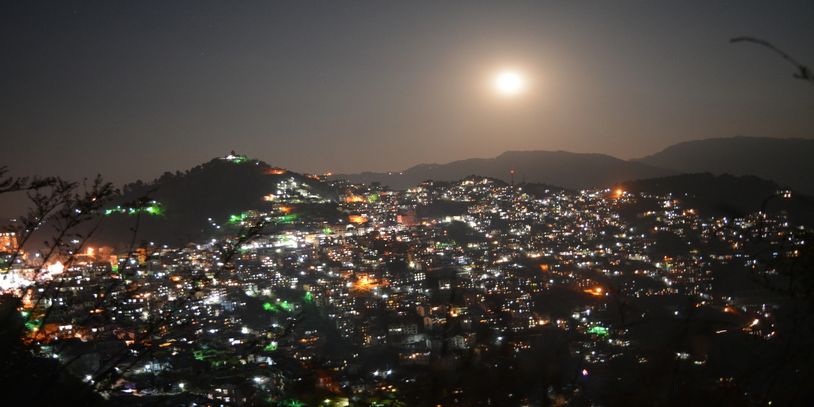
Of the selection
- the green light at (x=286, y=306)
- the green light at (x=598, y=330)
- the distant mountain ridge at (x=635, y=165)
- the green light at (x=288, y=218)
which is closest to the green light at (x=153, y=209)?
the green light at (x=286, y=306)

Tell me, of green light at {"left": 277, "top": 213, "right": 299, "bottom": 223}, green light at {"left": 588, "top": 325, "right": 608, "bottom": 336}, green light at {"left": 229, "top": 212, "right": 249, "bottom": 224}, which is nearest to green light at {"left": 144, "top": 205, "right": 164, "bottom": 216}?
green light at {"left": 229, "top": 212, "right": 249, "bottom": 224}

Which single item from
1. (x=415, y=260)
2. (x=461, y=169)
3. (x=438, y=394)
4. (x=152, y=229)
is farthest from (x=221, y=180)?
(x=461, y=169)

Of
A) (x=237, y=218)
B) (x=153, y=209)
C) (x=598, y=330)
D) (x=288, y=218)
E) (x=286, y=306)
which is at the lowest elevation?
(x=286, y=306)

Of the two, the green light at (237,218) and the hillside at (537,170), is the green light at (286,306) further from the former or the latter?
the hillside at (537,170)

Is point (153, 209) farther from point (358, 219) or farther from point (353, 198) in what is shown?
point (353, 198)

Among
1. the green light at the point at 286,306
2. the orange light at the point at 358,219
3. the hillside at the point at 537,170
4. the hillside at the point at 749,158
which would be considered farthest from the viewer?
the hillside at the point at 537,170

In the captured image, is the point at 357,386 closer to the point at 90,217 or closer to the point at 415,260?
the point at 90,217

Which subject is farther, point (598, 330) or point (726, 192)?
point (726, 192)

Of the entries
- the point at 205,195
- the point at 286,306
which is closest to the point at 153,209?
the point at 286,306
